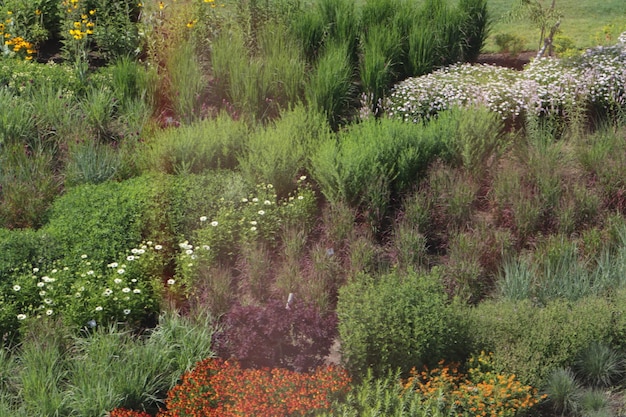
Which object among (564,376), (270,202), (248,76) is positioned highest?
(248,76)

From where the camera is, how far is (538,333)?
671 cm

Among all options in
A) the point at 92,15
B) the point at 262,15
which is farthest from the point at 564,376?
the point at 92,15

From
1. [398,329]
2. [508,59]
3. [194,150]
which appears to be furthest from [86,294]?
[508,59]

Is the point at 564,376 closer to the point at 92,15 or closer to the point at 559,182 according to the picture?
the point at 559,182

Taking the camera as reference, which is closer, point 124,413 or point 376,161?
point 124,413

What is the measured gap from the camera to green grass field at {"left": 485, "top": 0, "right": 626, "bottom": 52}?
1232 cm

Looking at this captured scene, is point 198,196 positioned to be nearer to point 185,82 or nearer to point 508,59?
point 185,82

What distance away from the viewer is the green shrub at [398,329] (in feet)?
21.2

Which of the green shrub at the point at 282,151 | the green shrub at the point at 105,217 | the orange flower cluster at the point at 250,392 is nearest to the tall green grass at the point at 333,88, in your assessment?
the green shrub at the point at 282,151

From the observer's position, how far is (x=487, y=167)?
873cm

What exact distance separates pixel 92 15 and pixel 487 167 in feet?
19.7

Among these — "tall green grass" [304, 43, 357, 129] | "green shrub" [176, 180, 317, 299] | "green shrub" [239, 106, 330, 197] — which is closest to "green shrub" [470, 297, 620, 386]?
"green shrub" [176, 180, 317, 299]

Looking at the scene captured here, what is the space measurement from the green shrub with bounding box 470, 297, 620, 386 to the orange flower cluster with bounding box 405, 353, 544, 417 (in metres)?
0.14

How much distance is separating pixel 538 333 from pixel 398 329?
1105 mm
